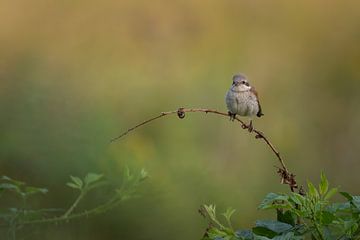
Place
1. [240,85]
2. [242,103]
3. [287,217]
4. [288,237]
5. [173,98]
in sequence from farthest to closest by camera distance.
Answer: [173,98]
[240,85]
[242,103]
[287,217]
[288,237]

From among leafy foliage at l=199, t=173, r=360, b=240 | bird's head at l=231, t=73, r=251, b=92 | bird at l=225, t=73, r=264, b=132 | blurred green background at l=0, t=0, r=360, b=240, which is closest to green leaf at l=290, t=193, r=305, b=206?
leafy foliage at l=199, t=173, r=360, b=240

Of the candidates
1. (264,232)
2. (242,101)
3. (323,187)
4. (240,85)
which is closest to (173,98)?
(240,85)

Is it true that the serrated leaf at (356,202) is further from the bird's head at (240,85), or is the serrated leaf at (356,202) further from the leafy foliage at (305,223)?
→ the bird's head at (240,85)

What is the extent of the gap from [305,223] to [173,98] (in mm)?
3012

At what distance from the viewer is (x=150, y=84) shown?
4.32 m

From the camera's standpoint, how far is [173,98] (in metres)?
4.21

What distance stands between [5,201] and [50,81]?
129 centimetres

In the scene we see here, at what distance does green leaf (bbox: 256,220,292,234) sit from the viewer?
121 cm

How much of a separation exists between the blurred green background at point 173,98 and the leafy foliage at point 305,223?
5.60 ft

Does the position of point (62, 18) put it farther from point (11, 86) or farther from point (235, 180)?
point (235, 180)

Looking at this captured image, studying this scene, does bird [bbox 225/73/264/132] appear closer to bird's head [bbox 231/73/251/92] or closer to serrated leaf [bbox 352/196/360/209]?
bird's head [bbox 231/73/251/92]

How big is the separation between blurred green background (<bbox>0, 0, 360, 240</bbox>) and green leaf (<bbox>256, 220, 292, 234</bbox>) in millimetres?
1711

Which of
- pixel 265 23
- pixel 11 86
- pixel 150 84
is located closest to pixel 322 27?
pixel 265 23

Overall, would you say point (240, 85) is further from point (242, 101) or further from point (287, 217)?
point (287, 217)
